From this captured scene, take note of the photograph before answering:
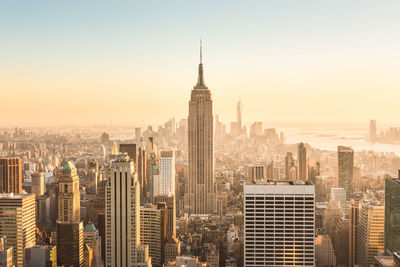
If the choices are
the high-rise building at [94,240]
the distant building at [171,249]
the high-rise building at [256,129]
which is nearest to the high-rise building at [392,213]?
the high-rise building at [256,129]

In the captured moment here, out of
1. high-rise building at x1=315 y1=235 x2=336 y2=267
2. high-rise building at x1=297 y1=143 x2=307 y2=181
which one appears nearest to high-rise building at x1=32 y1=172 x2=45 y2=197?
high-rise building at x1=297 y1=143 x2=307 y2=181

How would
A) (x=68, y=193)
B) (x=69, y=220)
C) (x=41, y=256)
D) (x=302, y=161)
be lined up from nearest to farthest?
(x=41, y=256), (x=69, y=220), (x=302, y=161), (x=68, y=193)

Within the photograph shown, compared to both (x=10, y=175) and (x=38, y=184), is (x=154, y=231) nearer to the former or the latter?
(x=38, y=184)

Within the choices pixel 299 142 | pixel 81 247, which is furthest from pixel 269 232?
pixel 81 247

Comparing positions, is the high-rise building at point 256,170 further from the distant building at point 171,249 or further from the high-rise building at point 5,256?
the high-rise building at point 5,256

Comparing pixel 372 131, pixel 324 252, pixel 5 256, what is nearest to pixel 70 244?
pixel 5 256

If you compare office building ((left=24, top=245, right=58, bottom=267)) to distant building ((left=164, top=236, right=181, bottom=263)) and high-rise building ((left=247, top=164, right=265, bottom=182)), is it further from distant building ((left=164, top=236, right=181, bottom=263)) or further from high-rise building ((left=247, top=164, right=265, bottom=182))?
high-rise building ((left=247, top=164, right=265, bottom=182))
